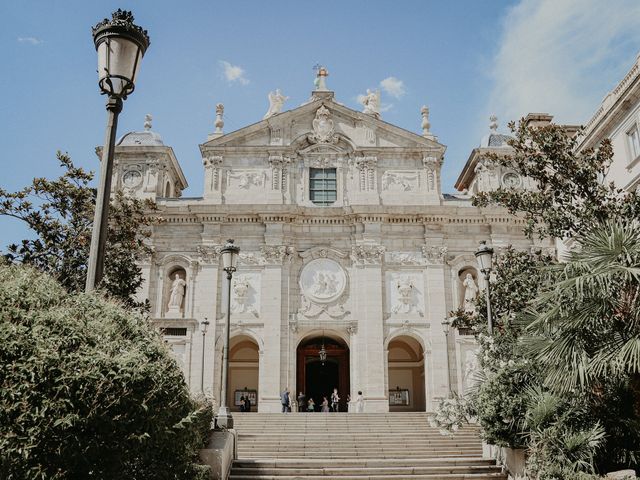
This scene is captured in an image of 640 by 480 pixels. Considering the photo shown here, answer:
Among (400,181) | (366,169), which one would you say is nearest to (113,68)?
(366,169)

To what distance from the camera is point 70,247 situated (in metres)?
22.6

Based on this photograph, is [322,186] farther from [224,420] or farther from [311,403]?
[224,420]

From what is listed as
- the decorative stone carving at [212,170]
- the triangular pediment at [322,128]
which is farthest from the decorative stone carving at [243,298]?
the triangular pediment at [322,128]

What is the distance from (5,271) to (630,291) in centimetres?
1066

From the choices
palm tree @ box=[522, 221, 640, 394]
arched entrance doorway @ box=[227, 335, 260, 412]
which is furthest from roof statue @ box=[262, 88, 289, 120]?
palm tree @ box=[522, 221, 640, 394]

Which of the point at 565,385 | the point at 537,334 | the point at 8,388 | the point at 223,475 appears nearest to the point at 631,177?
the point at 537,334

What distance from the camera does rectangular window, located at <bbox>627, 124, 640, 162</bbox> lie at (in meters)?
22.2

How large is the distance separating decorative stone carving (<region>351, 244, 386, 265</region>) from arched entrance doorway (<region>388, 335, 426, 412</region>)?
14.7 feet

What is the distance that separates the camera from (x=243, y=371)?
35250mm

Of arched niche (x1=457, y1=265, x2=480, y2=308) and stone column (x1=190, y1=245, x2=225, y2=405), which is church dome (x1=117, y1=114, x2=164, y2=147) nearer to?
stone column (x1=190, y1=245, x2=225, y2=405)

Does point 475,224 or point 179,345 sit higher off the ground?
point 475,224

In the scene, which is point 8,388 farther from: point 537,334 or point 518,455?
point 518,455

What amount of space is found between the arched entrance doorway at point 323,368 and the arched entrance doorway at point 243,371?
8.41 ft

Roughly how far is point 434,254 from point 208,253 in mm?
12384
